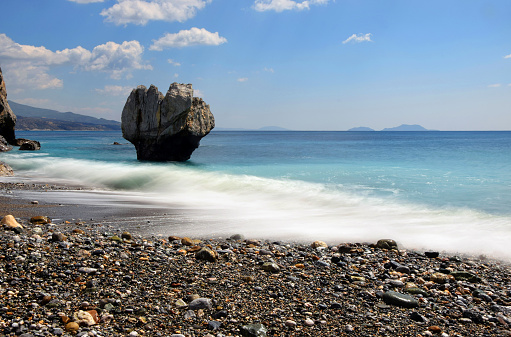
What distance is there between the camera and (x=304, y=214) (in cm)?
1334

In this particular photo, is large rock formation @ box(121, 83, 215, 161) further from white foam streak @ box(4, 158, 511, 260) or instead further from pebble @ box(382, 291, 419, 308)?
pebble @ box(382, 291, 419, 308)

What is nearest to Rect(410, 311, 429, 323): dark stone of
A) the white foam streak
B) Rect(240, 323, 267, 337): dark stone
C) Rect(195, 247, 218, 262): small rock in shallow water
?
Rect(240, 323, 267, 337): dark stone

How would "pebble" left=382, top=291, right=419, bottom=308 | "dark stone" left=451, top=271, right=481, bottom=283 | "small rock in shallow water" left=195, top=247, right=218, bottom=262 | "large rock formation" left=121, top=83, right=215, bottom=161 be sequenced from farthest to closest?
1. "large rock formation" left=121, top=83, right=215, bottom=161
2. "small rock in shallow water" left=195, top=247, right=218, bottom=262
3. "dark stone" left=451, top=271, right=481, bottom=283
4. "pebble" left=382, top=291, right=419, bottom=308

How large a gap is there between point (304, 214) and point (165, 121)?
821 inches

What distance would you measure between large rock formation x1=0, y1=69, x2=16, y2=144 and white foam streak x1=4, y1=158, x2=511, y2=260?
110 feet

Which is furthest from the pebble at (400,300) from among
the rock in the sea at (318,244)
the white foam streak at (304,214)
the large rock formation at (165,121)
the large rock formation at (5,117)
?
the large rock formation at (5,117)

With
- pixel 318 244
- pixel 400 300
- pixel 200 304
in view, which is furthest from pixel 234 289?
pixel 318 244

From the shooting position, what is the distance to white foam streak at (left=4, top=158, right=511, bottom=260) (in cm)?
1014

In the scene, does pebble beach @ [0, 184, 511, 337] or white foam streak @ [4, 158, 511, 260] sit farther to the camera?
white foam streak @ [4, 158, 511, 260]

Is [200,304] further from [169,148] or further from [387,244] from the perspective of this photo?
[169,148]

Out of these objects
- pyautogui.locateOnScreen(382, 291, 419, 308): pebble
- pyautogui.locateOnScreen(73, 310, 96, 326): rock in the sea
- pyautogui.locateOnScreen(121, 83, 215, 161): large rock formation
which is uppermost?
pyautogui.locateOnScreen(121, 83, 215, 161): large rock formation

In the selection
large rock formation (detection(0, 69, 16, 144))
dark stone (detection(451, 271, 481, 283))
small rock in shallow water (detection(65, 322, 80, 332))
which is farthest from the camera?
large rock formation (detection(0, 69, 16, 144))

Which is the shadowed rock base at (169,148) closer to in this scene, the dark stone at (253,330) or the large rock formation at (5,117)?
the large rock formation at (5,117)

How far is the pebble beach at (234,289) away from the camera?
482cm
